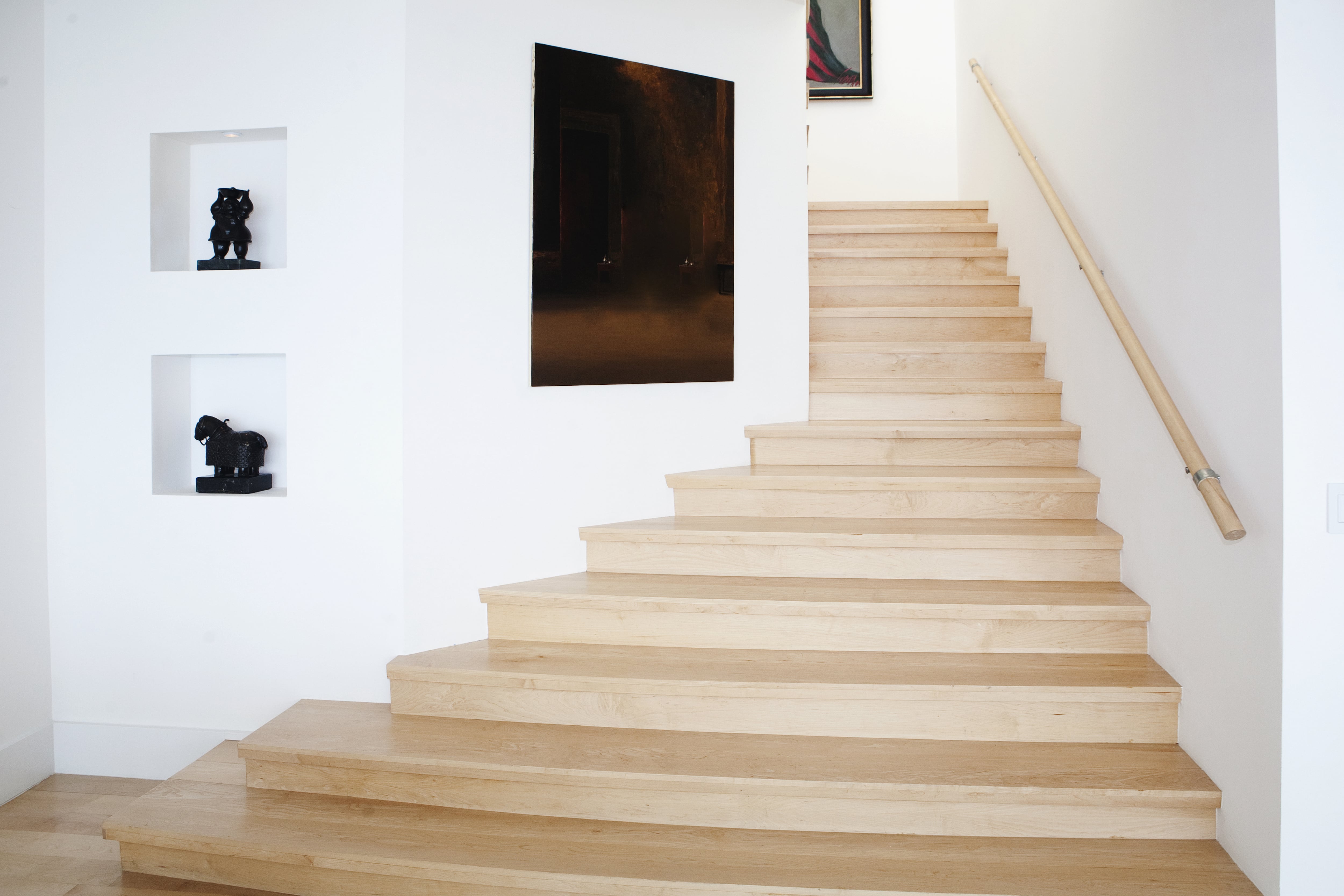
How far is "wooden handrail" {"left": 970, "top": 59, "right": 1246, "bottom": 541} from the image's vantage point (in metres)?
1.97

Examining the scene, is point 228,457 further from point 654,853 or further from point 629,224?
point 654,853

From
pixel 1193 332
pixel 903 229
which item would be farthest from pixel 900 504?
pixel 903 229

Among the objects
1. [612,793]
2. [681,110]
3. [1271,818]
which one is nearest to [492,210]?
[681,110]

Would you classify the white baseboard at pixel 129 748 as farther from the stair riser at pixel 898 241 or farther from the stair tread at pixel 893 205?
the stair tread at pixel 893 205

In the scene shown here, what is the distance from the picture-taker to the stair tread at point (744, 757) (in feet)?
7.18

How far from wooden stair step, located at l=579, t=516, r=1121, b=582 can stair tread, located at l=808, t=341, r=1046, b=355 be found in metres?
1.03

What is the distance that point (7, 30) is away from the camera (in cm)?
277

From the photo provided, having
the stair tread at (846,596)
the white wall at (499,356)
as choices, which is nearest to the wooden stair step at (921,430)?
the white wall at (499,356)

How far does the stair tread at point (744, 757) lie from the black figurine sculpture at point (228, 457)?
847mm

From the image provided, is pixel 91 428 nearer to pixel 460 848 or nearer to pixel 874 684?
pixel 460 848

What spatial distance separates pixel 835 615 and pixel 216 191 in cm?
255

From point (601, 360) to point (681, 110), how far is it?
1.03m

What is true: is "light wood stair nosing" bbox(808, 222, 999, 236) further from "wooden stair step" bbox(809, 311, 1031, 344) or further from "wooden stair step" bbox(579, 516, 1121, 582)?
"wooden stair step" bbox(579, 516, 1121, 582)

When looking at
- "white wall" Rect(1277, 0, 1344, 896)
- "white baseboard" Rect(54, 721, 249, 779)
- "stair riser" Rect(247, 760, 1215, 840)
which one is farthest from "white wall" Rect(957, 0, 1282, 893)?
"white baseboard" Rect(54, 721, 249, 779)
